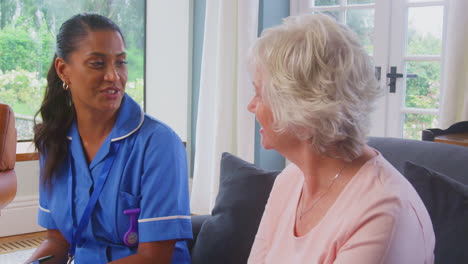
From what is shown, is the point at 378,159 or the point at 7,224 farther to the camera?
the point at 7,224

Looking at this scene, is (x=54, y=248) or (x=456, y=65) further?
(x=456, y=65)

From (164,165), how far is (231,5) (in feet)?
7.60

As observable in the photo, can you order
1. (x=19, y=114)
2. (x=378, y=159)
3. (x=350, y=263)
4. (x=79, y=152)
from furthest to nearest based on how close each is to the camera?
(x=19, y=114) < (x=79, y=152) < (x=378, y=159) < (x=350, y=263)

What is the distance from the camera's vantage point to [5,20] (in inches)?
157

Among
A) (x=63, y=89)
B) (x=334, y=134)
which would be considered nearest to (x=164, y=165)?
(x=63, y=89)

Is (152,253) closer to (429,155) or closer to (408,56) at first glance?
(429,155)

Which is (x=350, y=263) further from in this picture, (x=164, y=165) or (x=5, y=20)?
(x=5, y=20)

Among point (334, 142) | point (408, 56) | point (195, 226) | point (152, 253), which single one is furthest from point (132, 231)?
point (408, 56)

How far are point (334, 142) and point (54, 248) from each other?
3.49ft

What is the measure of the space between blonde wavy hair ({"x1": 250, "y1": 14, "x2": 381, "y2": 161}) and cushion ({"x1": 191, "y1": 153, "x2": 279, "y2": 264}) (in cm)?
57

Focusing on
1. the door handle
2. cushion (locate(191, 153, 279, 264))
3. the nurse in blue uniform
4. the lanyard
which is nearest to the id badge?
the nurse in blue uniform

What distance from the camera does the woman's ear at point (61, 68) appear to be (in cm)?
179

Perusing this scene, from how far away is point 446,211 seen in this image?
4.52ft

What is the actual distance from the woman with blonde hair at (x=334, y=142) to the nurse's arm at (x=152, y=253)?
0.49m
